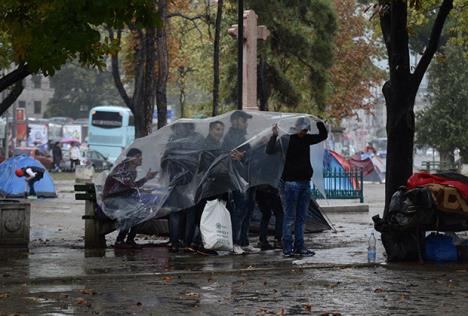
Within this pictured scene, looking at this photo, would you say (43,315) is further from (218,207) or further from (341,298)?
(218,207)

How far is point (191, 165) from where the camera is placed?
1667 centimetres

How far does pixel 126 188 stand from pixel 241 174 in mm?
1757

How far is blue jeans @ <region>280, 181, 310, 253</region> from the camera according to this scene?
15523mm

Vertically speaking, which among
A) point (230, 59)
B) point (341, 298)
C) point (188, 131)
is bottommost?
point (341, 298)

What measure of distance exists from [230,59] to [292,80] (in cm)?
260

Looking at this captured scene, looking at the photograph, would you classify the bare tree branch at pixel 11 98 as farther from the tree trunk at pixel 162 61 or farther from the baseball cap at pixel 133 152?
the tree trunk at pixel 162 61

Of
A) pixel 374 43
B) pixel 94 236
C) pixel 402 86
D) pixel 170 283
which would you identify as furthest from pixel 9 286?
pixel 374 43

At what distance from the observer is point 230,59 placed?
43.0 metres

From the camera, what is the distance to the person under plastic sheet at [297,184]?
1548 centimetres

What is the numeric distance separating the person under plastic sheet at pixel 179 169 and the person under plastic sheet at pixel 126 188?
298 mm

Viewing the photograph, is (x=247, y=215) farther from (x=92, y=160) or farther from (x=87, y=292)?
(x=92, y=160)

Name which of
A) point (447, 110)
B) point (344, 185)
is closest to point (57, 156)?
point (447, 110)

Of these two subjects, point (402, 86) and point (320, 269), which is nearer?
point (320, 269)

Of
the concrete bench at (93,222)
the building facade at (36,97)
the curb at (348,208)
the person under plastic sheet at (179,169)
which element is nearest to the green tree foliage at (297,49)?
the curb at (348,208)
